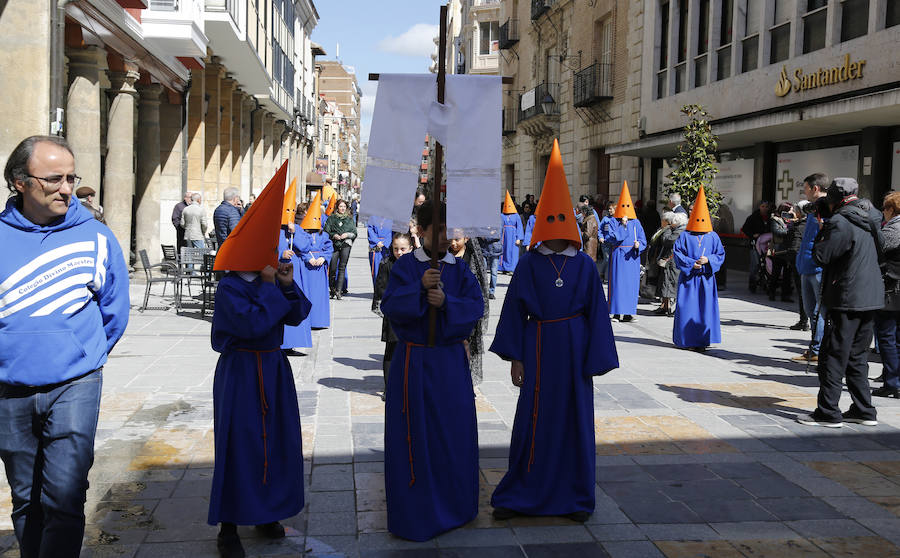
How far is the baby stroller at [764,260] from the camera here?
1683cm

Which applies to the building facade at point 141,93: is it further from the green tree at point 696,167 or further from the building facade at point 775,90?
the building facade at point 775,90

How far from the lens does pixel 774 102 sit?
18.6 meters

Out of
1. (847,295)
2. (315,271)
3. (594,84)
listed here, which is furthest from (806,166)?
(847,295)

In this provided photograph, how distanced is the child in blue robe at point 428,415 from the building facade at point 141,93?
7964 mm

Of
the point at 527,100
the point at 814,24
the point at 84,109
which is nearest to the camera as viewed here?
the point at 84,109

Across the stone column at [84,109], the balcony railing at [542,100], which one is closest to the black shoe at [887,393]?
the stone column at [84,109]

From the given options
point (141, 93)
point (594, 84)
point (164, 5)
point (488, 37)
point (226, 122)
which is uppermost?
point (488, 37)

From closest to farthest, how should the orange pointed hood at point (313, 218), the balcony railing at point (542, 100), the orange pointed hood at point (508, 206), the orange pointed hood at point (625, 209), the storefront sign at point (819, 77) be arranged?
1. the orange pointed hood at point (313, 218)
2. the orange pointed hood at point (625, 209)
3. the storefront sign at point (819, 77)
4. the orange pointed hood at point (508, 206)
5. the balcony railing at point (542, 100)

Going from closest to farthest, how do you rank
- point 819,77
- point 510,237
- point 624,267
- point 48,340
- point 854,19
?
1. point 48,340
2. point 624,267
3. point 854,19
4. point 819,77
5. point 510,237

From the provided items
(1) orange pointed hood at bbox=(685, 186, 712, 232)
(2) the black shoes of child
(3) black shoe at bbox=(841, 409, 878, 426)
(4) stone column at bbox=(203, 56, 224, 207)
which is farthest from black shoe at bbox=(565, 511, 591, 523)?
(4) stone column at bbox=(203, 56, 224, 207)

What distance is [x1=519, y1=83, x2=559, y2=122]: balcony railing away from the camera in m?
33.7

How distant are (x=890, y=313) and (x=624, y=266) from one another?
576 cm

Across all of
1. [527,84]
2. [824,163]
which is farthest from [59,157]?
[527,84]

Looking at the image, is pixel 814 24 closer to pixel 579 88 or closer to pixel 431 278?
pixel 579 88
